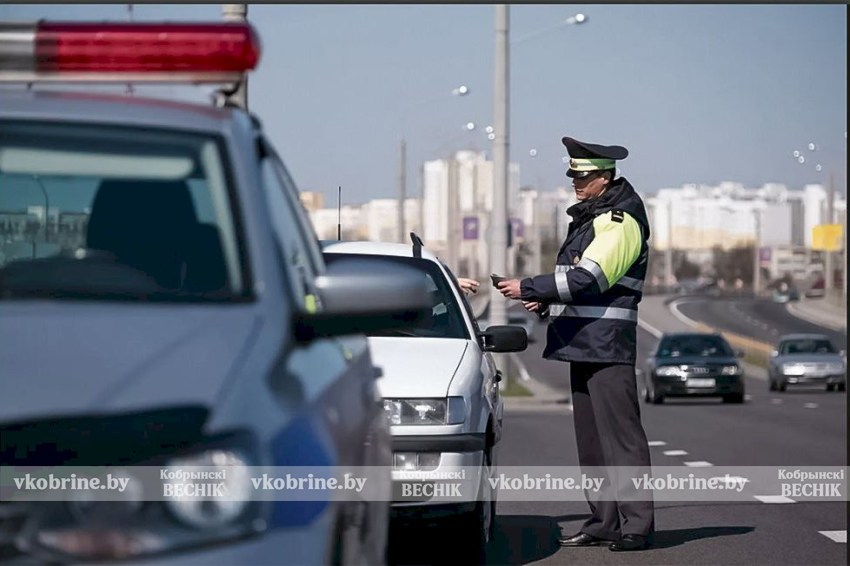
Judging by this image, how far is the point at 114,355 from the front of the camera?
10.9 feet

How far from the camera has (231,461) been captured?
311cm

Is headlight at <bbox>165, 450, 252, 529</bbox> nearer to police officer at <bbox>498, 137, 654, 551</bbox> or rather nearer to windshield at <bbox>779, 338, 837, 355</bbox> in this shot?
police officer at <bbox>498, 137, 654, 551</bbox>

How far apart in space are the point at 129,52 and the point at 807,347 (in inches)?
1504

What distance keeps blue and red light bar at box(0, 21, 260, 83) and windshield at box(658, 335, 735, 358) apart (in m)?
29.2

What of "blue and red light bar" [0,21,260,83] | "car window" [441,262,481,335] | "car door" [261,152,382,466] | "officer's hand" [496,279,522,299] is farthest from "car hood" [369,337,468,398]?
"blue and red light bar" [0,21,260,83]

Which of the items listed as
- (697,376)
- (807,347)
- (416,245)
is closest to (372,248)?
(416,245)

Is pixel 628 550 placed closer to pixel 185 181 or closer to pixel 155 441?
pixel 185 181

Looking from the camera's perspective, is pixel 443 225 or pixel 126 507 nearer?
pixel 126 507

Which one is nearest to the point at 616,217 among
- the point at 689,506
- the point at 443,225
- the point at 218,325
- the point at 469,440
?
the point at 469,440

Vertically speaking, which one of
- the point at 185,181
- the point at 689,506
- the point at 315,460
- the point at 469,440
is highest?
the point at 185,181

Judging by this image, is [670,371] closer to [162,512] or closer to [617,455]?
[617,455]

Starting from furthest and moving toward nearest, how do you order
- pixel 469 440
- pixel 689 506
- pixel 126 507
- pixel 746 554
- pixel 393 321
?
1. pixel 689 506
2. pixel 746 554
3. pixel 469 440
4. pixel 393 321
5. pixel 126 507

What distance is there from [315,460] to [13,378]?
1.92 ft

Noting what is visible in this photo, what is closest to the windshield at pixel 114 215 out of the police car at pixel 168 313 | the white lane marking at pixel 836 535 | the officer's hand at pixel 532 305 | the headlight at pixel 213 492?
the police car at pixel 168 313
